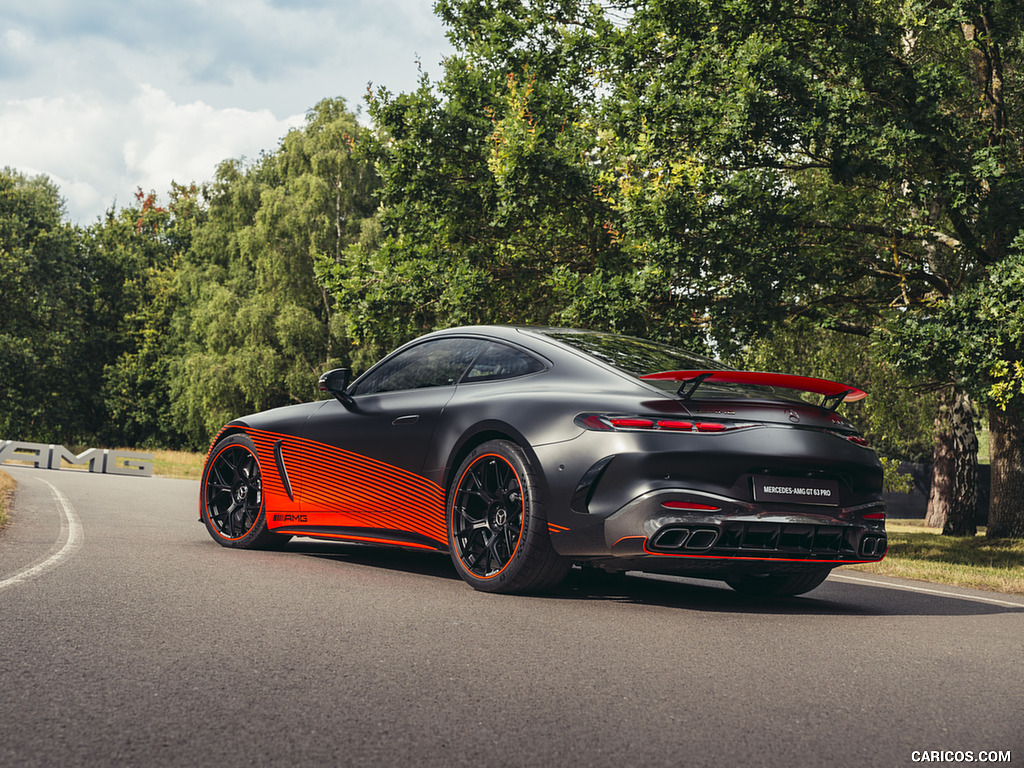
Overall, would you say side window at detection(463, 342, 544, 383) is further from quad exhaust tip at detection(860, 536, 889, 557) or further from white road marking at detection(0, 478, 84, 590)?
white road marking at detection(0, 478, 84, 590)

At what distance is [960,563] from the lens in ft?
46.3

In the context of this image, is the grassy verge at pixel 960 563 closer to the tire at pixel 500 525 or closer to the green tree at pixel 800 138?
the green tree at pixel 800 138

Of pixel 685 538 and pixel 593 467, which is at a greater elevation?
pixel 593 467

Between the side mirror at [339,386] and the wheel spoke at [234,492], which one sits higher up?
the side mirror at [339,386]

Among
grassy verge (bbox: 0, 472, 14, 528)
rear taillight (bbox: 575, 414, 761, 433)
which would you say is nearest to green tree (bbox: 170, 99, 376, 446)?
grassy verge (bbox: 0, 472, 14, 528)

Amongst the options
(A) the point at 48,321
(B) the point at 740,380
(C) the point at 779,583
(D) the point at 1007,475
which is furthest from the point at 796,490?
(A) the point at 48,321

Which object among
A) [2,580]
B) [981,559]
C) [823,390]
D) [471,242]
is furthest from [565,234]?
[2,580]

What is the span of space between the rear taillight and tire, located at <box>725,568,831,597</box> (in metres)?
1.50

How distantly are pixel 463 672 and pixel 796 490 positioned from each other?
2.42 m

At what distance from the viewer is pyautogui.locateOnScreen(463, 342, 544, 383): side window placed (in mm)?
6250

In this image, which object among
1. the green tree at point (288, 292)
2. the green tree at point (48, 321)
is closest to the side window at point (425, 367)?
the green tree at point (288, 292)

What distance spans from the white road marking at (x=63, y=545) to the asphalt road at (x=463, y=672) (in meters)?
0.05

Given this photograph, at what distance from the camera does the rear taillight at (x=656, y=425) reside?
535 centimetres

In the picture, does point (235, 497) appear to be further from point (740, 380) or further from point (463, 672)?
point (463, 672)
